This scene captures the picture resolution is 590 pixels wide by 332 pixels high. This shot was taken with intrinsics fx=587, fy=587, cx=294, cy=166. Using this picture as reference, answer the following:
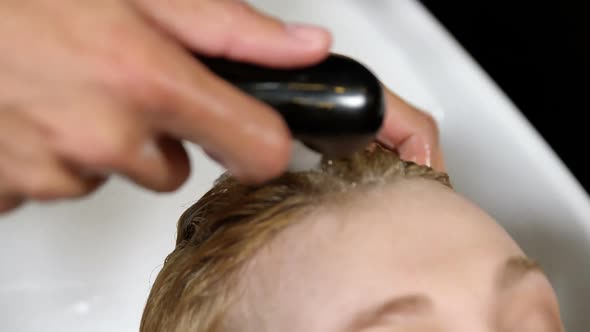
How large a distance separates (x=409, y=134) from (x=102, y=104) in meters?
0.49

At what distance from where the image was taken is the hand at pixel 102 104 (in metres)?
0.29

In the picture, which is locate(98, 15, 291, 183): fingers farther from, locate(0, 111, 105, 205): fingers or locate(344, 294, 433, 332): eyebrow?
locate(344, 294, 433, 332): eyebrow

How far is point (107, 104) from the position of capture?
292mm

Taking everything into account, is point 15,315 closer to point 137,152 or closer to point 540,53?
point 137,152

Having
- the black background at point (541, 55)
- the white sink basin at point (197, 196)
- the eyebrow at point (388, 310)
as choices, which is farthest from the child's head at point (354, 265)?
the black background at point (541, 55)

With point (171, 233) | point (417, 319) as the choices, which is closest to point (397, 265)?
point (417, 319)

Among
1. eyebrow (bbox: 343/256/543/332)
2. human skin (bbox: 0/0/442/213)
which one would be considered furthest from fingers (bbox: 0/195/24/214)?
eyebrow (bbox: 343/256/543/332)

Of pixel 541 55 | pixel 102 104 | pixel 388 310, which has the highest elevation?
pixel 541 55

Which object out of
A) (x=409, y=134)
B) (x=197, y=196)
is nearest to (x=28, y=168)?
(x=409, y=134)

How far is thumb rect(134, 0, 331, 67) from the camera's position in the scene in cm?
35

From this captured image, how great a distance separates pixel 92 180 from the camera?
34cm

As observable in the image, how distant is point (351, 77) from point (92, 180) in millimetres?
174

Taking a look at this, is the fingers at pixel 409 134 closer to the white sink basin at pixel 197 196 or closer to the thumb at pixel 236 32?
the white sink basin at pixel 197 196

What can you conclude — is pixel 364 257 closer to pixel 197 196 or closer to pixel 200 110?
pixel 200 110
